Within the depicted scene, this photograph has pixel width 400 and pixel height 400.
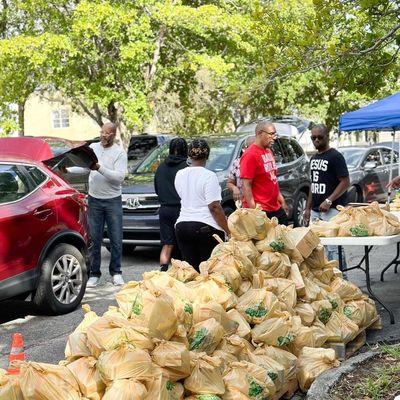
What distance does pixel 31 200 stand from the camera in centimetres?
711

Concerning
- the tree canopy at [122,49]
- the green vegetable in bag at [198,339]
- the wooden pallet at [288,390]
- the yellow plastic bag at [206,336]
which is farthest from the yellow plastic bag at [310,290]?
the tree canopy at [122,49]

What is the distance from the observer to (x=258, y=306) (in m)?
4.98

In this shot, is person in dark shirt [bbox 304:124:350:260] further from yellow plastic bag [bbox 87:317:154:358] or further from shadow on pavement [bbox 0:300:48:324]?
yellow plastic bag [bbox 87:317:154:358]

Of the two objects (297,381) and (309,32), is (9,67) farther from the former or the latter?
(297,381)

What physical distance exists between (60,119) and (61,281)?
46.9 meters

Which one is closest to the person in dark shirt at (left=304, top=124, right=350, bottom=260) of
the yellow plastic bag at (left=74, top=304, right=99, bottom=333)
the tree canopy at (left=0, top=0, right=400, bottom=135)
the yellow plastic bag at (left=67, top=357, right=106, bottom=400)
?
the yellow plastic bag at (left=74, top=304, right=99, bottom=333)

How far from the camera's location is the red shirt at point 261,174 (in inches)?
281

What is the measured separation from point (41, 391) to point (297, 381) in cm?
208

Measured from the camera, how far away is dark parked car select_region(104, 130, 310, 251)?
34.2 feet

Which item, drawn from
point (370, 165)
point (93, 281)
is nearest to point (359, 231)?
point (93, 281)

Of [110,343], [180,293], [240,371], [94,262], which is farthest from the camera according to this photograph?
[94,262]

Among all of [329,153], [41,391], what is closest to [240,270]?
[41,391]

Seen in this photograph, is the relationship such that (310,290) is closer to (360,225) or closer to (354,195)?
(360,225)

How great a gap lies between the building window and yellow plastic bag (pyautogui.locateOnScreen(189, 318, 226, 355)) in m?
49.3
